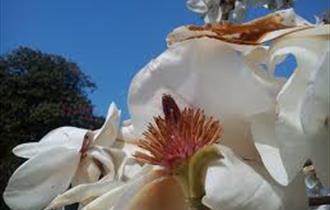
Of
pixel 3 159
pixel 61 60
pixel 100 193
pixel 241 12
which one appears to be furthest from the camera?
pixel 61 60

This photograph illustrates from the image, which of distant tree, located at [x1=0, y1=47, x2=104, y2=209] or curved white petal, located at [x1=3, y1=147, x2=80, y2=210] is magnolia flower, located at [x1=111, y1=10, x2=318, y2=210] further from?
distant tree, located at [x1=0, y1=47, x2=104, y2=209]

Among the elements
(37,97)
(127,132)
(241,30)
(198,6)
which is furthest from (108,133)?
(37,97)

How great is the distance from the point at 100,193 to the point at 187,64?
8 centimetres

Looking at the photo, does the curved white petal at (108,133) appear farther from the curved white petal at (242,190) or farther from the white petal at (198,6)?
the white petal at (198,6)

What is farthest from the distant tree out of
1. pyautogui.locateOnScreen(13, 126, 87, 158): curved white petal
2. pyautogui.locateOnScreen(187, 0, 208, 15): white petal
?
pyautogui.locateOnScreen(13, 126, 87, 158): curved white petal

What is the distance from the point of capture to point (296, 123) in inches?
10.9

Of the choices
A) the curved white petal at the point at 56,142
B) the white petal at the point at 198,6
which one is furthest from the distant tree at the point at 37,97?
the curved white petal at the point at 56,142

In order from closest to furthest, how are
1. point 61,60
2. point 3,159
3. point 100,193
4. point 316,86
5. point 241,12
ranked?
1. point 316,86
2. point 100,193
3. point 241,12
4. point 3,159
5. point 61,60

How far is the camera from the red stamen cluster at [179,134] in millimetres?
322

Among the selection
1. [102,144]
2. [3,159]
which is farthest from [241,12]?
[3,159]

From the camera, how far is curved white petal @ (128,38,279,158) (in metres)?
0.32

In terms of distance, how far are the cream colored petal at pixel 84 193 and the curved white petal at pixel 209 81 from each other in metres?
0.05

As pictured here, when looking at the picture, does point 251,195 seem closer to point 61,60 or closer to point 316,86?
point 316,86

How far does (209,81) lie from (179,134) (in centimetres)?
3
